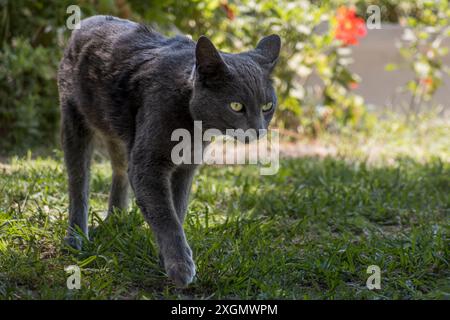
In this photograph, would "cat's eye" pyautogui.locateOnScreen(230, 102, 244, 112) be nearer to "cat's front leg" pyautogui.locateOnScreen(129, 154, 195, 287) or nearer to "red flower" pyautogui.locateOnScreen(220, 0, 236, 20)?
"cat's front leg" pyautogui.locateOnScreen(129, 154, 195, 287)

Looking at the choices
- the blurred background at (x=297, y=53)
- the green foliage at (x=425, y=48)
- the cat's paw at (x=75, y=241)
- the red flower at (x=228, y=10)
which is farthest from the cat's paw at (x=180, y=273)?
the green foliage at (x=425, y=48)

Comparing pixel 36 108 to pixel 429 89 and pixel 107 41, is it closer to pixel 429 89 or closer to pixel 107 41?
pixel 107 41

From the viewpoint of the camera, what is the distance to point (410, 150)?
20.5 ft

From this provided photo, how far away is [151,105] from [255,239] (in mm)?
880

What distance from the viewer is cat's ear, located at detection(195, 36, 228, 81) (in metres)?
2.79

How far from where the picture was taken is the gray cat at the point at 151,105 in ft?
9.45

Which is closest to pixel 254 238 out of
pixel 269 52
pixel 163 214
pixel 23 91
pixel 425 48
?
pixel 163 214

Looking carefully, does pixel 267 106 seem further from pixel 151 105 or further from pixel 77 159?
pixel 77 159

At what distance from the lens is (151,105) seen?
300 centimetres

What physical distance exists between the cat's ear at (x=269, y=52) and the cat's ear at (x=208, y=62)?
0.33m

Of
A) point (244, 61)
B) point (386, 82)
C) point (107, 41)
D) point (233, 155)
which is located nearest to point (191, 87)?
point (244, 61)

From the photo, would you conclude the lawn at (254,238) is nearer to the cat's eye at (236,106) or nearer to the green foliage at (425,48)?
the cat's eye at (236,106)
